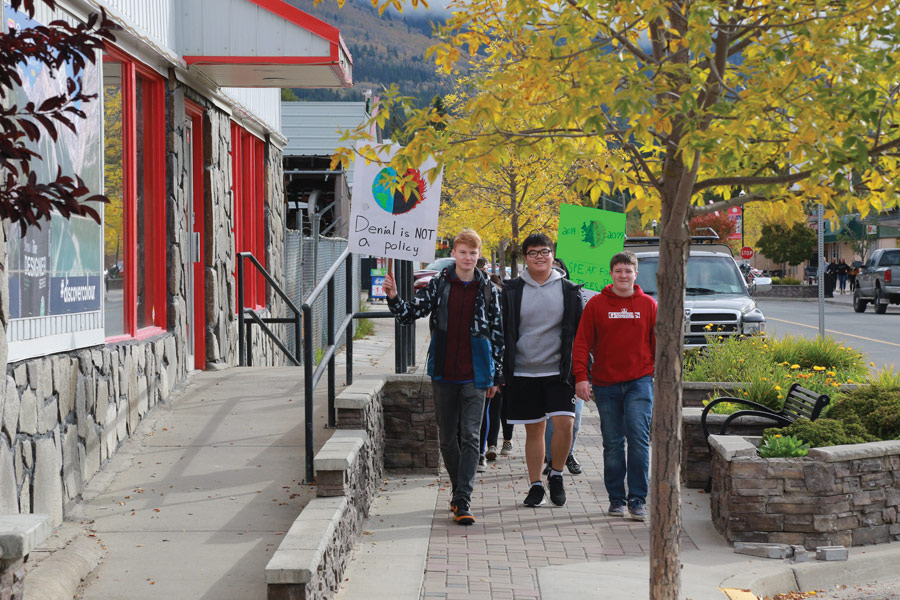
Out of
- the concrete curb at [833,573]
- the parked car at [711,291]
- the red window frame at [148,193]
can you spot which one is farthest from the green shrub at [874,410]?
the red window frame at [148,193]

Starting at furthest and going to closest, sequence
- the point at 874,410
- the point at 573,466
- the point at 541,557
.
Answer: the point at 573,466 < the point at 874,410 < the point at 541,557

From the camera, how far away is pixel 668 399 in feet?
16.4

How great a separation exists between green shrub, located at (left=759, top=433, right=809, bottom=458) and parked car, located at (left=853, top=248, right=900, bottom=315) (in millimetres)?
27352

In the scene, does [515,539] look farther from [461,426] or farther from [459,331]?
[459,331]

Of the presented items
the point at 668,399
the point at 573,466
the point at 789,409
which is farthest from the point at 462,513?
the point at 789,409

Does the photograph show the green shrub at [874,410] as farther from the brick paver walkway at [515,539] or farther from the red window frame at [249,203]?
the red window frame at [249,203]

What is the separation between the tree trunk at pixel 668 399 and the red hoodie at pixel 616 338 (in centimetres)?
244

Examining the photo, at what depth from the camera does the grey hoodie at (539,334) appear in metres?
7.65

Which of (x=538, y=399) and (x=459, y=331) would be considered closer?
(x=459, y=331)

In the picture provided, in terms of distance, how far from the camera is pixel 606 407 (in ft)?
25.0

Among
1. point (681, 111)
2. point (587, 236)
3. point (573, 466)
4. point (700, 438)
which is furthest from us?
point (587, 236)

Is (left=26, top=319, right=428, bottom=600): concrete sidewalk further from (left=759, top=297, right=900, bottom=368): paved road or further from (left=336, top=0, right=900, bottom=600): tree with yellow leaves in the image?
(left=759, top=297, right=900, bottom=368): paved road

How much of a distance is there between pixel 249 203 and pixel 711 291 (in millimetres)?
6638

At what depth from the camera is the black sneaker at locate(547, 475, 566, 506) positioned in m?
7.65
